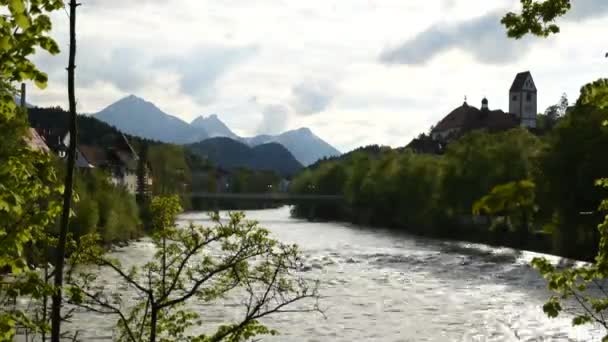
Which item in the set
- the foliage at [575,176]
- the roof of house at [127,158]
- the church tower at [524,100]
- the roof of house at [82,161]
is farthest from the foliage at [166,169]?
the church tower at [524,100]

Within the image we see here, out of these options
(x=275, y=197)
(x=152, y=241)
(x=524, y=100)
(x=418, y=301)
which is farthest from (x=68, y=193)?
(x=524, y=100)

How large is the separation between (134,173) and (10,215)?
4325 inches

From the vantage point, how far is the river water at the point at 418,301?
25.3m

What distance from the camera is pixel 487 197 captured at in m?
2.88

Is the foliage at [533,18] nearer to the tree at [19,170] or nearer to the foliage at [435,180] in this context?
the tree at [19,170]

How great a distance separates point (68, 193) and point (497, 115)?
153867 mm

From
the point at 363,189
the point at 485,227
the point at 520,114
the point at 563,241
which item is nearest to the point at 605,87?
the point at 563,241

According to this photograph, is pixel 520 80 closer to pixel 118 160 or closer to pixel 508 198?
pixel 118 160

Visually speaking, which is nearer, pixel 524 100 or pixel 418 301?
pixel 418 301

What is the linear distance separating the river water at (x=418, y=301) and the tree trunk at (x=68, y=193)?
618 inches

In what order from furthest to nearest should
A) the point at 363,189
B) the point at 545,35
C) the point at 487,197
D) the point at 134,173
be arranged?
the point at 134,173 < the point at 363,189 < the point at 545,35 < the point at 487,197

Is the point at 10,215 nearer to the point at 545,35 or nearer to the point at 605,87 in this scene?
the point at 545,35

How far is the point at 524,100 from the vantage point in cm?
16525

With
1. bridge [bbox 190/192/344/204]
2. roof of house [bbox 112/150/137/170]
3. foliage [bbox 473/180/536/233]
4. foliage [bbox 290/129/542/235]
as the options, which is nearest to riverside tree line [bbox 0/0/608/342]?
foliage [bbox 473/180/536/233]
